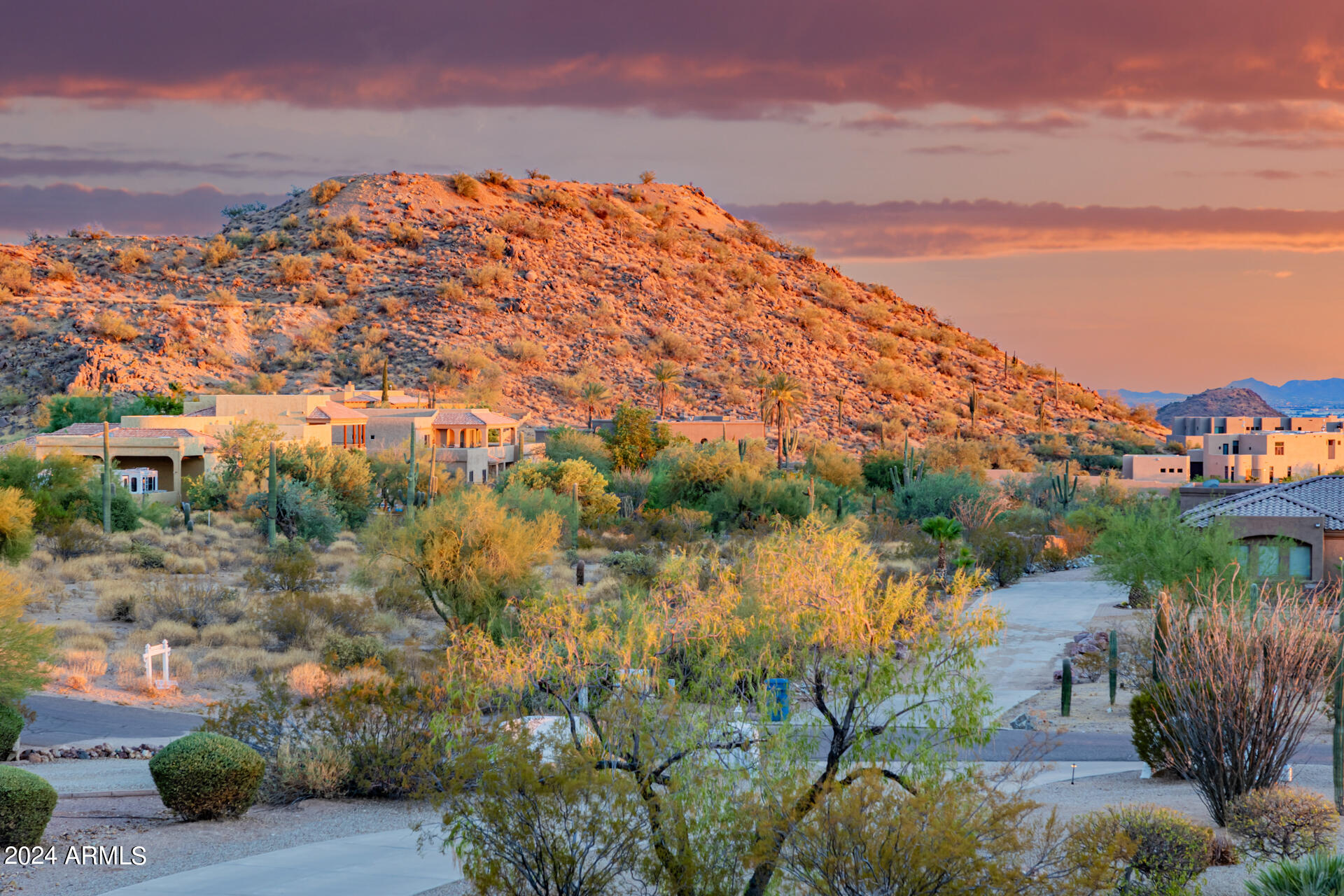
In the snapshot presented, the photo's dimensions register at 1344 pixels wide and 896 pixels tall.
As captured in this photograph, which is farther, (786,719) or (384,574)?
(384,574)

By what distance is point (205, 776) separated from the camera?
1305 cm

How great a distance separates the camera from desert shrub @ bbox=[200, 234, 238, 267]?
98.2 metres

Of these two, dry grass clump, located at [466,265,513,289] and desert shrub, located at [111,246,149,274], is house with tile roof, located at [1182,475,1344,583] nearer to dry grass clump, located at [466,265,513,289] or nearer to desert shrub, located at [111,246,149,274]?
dry grass clump, located at [466,265,513,289]

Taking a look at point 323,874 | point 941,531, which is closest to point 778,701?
point 323,874

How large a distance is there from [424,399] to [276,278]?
25.4 m

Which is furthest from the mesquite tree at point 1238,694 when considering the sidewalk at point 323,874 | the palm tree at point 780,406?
the palm tree at point 780,406

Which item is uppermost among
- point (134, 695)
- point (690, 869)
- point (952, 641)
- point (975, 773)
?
point (952, 641)

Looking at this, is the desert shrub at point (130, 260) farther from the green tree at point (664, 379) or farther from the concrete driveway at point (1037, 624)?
the concrete driveway at point (1037, 624)

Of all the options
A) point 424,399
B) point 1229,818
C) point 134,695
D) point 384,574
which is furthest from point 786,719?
point 424,399

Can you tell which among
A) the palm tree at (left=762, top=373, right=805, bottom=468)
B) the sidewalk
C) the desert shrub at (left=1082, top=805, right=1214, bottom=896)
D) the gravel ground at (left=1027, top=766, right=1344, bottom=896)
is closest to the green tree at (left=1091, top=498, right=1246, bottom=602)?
the gravel ground at (left=1027, top=766, right=1344, bottom=896)

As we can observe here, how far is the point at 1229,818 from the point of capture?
13.2 m

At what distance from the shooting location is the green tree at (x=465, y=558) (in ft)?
90.3

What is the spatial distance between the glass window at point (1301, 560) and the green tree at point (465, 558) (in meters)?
19.6

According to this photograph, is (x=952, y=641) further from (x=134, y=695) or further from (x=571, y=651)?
(x=134, y=695)
